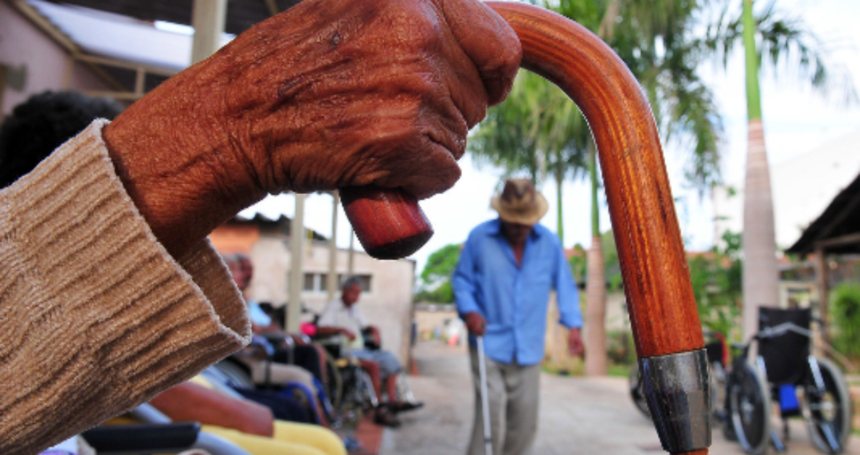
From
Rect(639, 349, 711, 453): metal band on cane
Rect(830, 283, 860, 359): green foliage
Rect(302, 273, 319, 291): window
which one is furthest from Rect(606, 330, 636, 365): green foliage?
Rect(639, 349, 711, 453): metal band on cane

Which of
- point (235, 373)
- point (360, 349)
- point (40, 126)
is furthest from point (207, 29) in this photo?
point (360, 349)

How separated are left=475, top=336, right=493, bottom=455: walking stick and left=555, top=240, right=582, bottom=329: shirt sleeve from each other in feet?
2.04

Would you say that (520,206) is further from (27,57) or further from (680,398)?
(27,57)

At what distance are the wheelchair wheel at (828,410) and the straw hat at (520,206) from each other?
11.7 feet

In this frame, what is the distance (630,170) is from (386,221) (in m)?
0.21

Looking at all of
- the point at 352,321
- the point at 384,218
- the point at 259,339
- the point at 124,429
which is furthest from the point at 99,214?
the point at 352,321

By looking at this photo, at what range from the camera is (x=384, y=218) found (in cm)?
50

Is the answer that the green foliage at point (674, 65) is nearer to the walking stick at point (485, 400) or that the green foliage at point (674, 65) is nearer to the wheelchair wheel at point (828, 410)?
the wheelchair wheel at point (828, 410)

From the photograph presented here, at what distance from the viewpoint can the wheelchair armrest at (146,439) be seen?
1327 mm

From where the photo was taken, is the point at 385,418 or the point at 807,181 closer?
the point at 385,418

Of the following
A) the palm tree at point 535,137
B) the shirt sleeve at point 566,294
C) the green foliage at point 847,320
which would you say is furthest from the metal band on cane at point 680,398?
the green foliage at point 847,320

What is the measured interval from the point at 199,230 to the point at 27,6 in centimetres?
538

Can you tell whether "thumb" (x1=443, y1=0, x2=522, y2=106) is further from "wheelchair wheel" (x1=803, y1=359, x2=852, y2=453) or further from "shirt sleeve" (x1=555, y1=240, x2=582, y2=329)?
"wheelchair wheel" (x1=803, y1=359, x2=852, y2=453)

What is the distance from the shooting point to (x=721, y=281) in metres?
12.8
